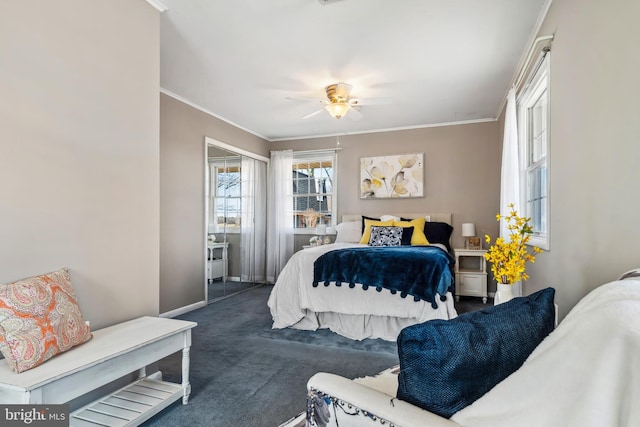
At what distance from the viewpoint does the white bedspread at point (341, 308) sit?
316 cm

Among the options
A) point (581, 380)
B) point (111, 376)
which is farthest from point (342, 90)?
point (581, 380)

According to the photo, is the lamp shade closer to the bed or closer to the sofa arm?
the bed

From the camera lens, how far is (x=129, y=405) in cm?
188

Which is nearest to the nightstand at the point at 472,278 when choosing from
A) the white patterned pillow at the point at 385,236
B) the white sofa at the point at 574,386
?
the white patterned pillow at the point at 385,236

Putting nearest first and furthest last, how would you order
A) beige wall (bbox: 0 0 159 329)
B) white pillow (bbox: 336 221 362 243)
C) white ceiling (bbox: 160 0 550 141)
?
beige wall (bbox: 0 0 159 329)
white ceiling (bbox: 160 0 550 141)
white pillow (bbox: 336 221 362 243)

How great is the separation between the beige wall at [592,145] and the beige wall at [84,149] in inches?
102

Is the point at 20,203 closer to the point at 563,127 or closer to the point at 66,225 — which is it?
the point at 66,225

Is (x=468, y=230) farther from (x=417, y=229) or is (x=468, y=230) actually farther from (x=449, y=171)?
(x=449, y=171)

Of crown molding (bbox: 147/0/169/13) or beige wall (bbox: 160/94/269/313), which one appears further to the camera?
beige wall (bbox: 160/94/269/313)

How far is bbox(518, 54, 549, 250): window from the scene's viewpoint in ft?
9.32

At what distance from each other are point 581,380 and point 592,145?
4.94 ft

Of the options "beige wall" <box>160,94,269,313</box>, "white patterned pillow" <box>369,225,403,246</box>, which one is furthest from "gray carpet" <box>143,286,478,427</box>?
"white patterned pillow" <box>369,225,403,246</box>

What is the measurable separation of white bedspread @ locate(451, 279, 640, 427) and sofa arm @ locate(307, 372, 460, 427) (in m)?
0.08

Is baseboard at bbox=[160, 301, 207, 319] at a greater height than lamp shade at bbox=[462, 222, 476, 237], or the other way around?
lamp shade at bbox=[462, 222, 476, 237]
